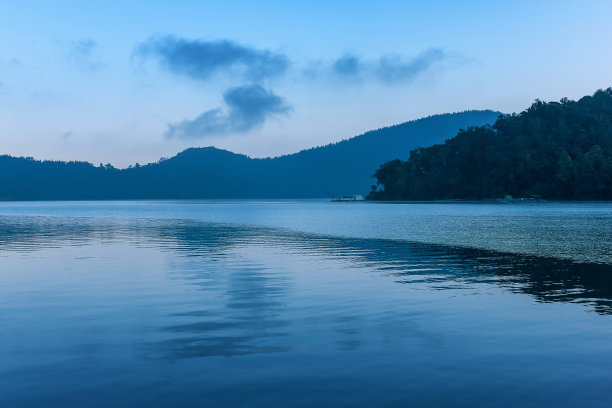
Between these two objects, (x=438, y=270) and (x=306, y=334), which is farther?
(x=438, y=270)

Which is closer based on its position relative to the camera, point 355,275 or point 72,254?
point 355,275

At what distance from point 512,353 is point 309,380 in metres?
5.30

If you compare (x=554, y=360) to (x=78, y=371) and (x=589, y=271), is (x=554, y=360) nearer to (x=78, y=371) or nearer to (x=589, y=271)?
(x=78, y=371)

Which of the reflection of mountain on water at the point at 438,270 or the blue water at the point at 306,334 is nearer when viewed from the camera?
the blue water at the point at 306,334

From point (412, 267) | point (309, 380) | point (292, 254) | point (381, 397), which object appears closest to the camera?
point (381, 397)

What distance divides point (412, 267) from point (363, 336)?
16.1 metres

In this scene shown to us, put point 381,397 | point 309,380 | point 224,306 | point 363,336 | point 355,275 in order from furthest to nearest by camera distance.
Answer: point 355,275, point 224,306, point 363,336, point 309,380, point 381,397

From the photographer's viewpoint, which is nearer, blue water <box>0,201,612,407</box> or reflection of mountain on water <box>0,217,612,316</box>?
blue water <box>0,201,612,407</box>

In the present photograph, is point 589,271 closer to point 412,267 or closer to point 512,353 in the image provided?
point 412,267

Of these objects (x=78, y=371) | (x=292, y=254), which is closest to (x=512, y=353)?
(x=78, y=371)

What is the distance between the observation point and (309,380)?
11.1 m

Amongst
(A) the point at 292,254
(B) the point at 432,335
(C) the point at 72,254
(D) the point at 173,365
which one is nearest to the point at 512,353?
(B) the point at 432,335

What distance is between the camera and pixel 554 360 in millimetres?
12297

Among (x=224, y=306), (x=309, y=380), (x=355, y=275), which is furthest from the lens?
(x=355, y=275)
